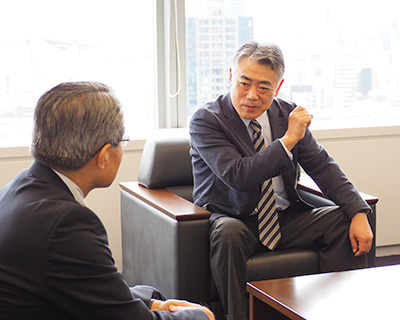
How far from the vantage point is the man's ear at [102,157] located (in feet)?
5.22

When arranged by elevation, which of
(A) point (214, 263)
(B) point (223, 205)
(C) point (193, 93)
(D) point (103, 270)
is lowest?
(A) point (214, 263)

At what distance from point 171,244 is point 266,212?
496mm

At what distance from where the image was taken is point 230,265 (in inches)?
103

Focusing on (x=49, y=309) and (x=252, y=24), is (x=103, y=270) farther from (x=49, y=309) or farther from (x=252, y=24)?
(x=252, y=24)

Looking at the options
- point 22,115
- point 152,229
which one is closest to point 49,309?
point 152,229

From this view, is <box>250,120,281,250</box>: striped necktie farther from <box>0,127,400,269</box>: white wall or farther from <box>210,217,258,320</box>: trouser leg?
<box>0,127,400,269</box>: white wall

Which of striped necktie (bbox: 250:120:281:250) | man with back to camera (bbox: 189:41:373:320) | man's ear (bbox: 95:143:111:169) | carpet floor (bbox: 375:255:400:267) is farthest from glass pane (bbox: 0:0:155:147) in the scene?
man's ear (bbox: 95:143:111:169)

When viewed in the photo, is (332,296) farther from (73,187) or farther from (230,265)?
(73,187)

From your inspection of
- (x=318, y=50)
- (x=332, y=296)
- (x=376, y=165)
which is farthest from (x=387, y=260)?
(x=332, y=296)

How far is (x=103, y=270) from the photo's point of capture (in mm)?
1463

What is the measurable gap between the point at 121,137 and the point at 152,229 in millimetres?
1297

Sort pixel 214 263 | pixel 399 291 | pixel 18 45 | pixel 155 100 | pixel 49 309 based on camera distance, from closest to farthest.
A: pixel 49 309 → pixel 399 291 → pixel 214 263 → pixel 18 45 → pixel 155 100

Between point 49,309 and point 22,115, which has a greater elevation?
point 22,115

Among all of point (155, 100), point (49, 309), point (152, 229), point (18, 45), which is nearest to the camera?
point (49, 309)
